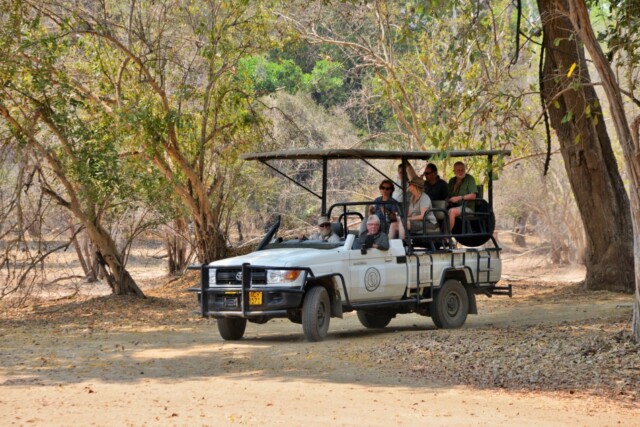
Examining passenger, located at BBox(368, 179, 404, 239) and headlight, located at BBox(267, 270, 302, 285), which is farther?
passenger, located at BBox(368, 179, 404, 239)

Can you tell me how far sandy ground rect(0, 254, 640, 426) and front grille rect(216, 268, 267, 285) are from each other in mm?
791

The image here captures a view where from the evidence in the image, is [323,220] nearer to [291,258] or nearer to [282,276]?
[291,258]

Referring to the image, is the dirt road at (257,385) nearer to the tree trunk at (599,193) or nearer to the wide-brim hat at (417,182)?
the wide-brim hat at (417,182)

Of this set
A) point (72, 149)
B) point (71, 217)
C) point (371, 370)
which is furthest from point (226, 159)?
point (371, 370)

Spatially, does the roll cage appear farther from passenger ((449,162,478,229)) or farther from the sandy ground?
the sandy ground

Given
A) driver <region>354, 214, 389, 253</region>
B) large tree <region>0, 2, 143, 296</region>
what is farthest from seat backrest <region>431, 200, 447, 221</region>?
large tree <region>0, 2, 143, 296</region>

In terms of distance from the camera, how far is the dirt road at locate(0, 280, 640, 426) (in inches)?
352

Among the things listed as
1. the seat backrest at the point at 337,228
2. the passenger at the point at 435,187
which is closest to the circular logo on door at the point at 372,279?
the seat backrest at the point at 337,228

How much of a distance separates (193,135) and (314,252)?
9608 mm

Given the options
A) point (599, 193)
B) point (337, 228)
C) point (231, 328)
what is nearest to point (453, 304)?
point (337, 228)

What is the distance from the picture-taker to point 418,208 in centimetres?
1488

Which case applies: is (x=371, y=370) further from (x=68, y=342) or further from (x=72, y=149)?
(x=72, y=149)

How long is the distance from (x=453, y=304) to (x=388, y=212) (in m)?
1.70

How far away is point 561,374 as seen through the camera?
10.9 meters
